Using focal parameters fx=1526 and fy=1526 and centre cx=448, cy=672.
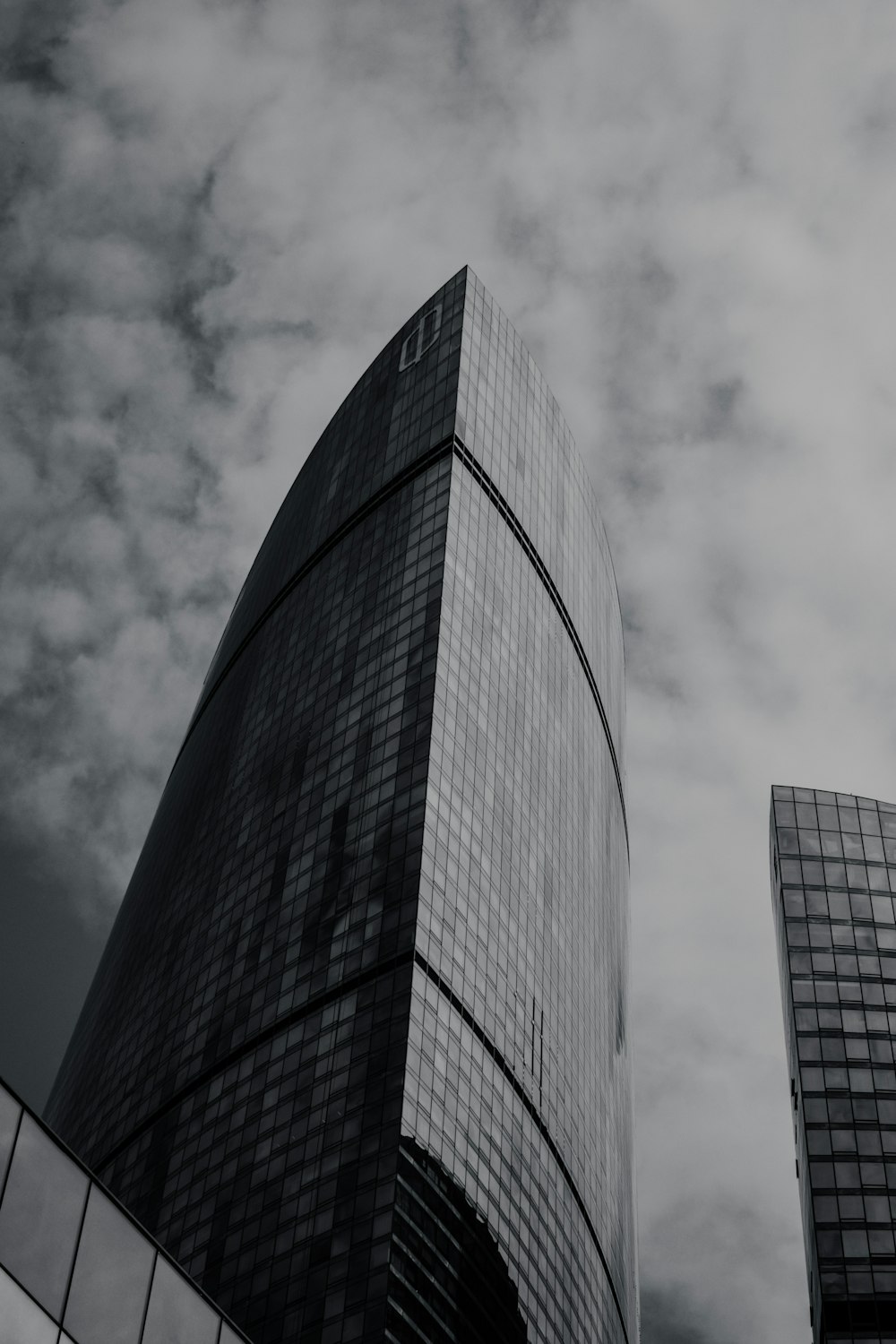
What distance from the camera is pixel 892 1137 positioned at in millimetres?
89375

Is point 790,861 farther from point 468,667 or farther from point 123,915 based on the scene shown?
point 123,915

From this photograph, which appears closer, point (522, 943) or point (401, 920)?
point (401, 920)

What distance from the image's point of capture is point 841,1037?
9562cm

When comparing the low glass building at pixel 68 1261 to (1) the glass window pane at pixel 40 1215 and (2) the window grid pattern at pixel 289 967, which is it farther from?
(2) the window grid pattern at pixel 289 967

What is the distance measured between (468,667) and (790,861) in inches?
1034

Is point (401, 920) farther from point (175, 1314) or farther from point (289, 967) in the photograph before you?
point (175, 1314)

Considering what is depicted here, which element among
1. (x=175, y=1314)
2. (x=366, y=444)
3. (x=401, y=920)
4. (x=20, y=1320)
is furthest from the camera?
(x=366, y=444)

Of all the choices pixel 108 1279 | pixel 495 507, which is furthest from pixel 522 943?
pixel 108 1279

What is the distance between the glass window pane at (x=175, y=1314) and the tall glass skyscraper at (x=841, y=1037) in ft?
217

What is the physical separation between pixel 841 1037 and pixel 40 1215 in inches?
3205

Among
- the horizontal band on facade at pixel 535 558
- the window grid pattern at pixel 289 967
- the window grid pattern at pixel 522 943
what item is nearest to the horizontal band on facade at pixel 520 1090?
the window grid pattern at pixel 522 943

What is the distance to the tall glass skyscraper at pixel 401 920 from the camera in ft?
251

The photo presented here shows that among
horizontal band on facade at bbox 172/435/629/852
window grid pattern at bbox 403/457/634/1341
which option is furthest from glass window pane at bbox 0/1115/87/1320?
horizontal band on facade at bbox 172/435/629/852

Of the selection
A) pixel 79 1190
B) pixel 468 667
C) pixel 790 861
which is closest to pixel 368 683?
pixel 468 667
